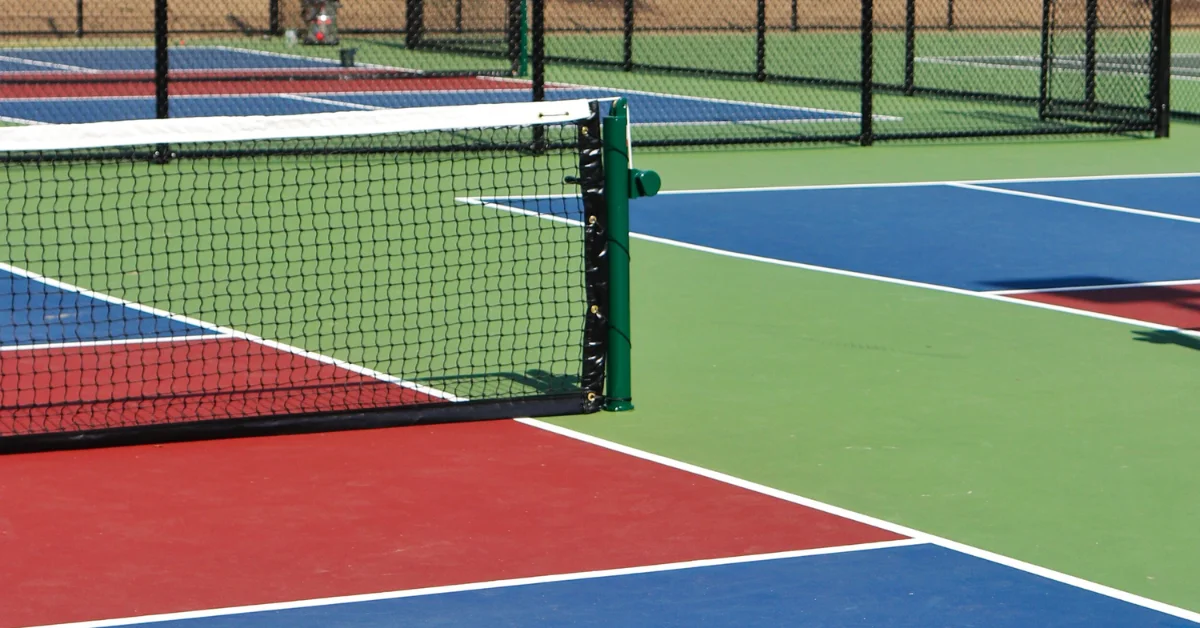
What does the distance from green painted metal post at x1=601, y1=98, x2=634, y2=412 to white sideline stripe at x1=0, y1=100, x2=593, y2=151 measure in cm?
14

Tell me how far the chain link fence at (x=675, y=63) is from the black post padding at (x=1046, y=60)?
0.03 meters

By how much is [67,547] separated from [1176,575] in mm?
3299

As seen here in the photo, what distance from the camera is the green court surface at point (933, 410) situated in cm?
645

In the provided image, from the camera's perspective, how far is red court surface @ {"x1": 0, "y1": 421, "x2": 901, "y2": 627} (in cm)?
579

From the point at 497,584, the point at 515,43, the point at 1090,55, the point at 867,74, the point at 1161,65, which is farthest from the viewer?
the point at 515,43

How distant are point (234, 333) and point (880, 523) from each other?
392 cm

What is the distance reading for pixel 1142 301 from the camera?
1027 cm

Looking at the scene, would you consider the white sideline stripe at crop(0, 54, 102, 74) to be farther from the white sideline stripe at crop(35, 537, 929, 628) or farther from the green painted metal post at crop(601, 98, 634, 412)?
the white sideline stripe at crop(35, 537, 929, 628)

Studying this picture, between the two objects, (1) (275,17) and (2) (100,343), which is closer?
(2) (100,343)

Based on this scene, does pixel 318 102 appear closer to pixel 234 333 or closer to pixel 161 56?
pixel 161 56

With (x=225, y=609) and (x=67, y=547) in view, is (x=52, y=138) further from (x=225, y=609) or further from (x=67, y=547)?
(x=225, y=609)

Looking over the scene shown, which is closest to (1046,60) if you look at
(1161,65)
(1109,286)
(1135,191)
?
(1161,65)

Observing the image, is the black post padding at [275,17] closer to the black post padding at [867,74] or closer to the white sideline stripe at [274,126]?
the black post padding at [867,74]

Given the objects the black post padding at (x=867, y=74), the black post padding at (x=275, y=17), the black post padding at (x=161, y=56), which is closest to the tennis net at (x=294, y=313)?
the black post padding at (x=161, y=56)
